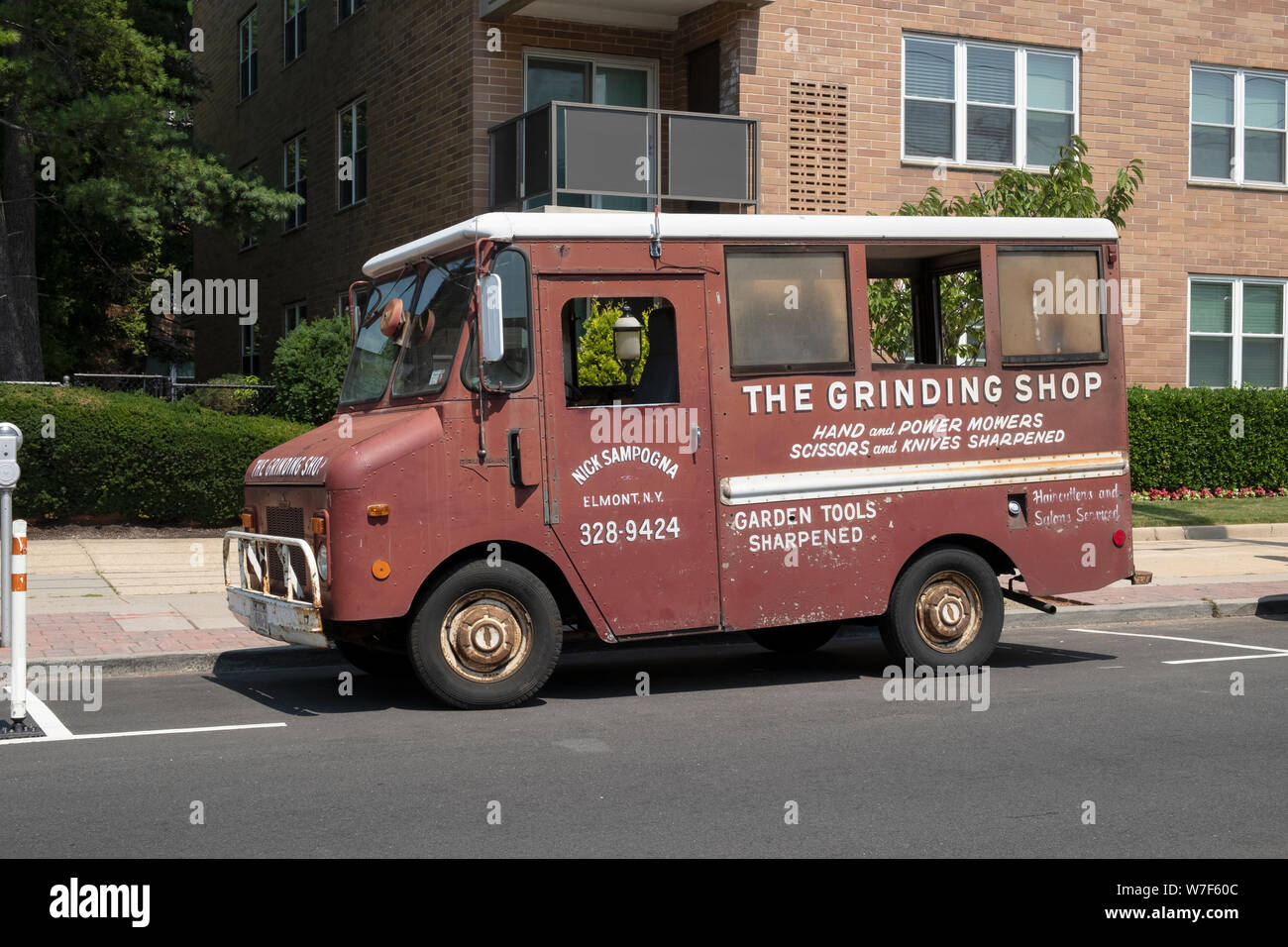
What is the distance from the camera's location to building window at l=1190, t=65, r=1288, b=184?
22.4m

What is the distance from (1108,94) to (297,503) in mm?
17023

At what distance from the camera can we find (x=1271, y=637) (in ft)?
37.8

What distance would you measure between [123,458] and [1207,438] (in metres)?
15.0

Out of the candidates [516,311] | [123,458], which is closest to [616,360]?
[516,311]

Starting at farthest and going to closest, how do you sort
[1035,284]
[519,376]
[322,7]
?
[322,7], [1035,284], [519,376]

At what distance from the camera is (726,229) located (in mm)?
8805

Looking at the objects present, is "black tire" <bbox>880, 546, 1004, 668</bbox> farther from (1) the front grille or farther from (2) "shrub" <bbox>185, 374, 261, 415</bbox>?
(2) "shrub" <bbox>185, 374, 261, 415</bbox>

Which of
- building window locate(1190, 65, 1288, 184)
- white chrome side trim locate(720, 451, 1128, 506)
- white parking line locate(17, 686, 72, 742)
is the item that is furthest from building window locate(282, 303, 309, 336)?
white chrome side trim locate(720, 451, 1128, 506)

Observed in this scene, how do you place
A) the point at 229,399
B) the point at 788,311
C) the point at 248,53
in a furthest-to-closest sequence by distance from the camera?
the point at 248,53
the point at 229,399
the point at 788,311

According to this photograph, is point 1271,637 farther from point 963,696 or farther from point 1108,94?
point 1108,94

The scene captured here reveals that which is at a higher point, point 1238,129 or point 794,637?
point 1238,129

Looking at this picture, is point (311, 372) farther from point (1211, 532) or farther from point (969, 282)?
point (1211, 532)

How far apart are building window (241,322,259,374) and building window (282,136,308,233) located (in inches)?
122
